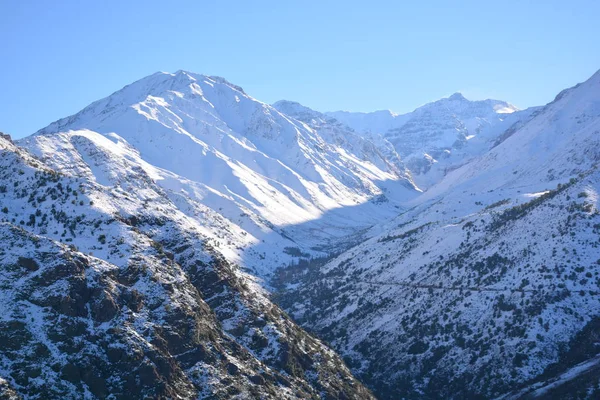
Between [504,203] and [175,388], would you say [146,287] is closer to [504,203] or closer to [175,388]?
[175,388]

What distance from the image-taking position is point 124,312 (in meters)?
62.2

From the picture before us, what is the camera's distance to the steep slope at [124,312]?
181 ft

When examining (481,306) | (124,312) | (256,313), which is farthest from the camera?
(481,306)

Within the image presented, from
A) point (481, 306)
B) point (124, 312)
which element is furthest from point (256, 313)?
point (481, 306)

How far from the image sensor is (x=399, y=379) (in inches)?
3942

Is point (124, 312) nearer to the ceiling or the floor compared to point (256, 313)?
nearer to the ceiling

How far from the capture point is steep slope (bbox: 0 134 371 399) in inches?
2173

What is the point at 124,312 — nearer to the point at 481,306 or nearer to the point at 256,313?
the point at 256,313

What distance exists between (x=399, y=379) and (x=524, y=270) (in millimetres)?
32726

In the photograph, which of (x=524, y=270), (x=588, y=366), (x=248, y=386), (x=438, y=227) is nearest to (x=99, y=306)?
(x=248, y=386)

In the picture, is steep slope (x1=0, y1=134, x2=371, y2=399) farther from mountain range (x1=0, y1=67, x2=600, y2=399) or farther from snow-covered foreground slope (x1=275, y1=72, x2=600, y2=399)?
snow-covered foreground slope (x1=275, y1=72, x2=600, y2=399)

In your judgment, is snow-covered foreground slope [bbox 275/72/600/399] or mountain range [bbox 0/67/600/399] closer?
mountain range [bbox 0/67/600/399]

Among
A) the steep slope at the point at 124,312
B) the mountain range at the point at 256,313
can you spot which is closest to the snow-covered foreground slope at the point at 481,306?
the mountain range at the point at 256,313

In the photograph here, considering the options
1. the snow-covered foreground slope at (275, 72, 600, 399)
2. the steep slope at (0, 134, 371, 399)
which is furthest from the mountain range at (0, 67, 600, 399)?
the snow-covered foreground slope at (275, 72, 600, 399)
